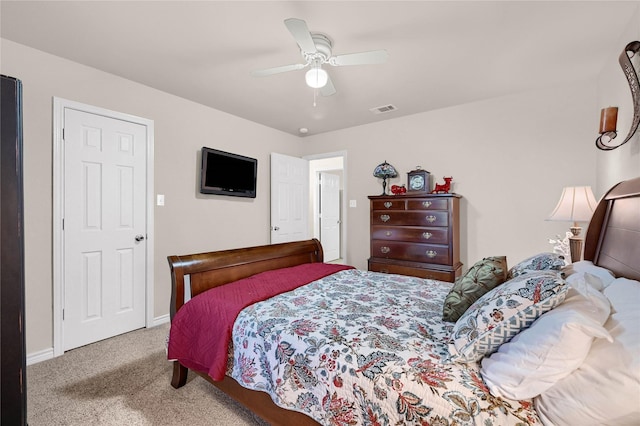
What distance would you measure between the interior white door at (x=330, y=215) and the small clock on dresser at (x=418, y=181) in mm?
2787

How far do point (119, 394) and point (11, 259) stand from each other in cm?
141

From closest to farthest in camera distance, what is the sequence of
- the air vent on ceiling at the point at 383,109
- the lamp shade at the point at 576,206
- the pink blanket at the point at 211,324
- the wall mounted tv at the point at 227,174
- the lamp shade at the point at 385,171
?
1. the pink blanket at the point at 211,324
2. the lamp shade at the point at 576,206
3. the wall mounted tv at the point at 227,174
4. the air vent on ceiling at the point at 383,109
5. the lamp shade at the point at 385,171

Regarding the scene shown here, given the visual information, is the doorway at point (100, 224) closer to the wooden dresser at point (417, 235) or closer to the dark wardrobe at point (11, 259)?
the dark wardrobe at point (11, 259)

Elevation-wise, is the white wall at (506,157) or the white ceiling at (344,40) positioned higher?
the white ceiling at (344,40)

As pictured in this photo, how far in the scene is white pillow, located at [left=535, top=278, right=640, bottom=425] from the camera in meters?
0.71

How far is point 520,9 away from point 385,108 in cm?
183

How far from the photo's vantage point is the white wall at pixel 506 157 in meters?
2.90

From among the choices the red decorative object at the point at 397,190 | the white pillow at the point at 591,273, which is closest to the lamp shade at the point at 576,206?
the white pillow at the point at 591,273

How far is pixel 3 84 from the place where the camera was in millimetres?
928

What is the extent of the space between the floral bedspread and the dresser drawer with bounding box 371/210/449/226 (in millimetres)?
1582

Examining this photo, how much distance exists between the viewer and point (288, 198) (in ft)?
14.7

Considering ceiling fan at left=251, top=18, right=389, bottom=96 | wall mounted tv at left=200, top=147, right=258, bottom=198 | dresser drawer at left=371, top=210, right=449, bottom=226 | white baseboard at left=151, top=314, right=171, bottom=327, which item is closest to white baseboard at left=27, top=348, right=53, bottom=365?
white baseboard at left=151, top=314, right=171, bottom=327

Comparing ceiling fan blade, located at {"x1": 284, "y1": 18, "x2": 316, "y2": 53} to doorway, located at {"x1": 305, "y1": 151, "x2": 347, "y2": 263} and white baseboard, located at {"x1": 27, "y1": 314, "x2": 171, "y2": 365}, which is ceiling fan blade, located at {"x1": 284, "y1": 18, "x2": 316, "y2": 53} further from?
doorway, located at {"x1": 305, "y1": 151, "x2": 347, "y2": 263}

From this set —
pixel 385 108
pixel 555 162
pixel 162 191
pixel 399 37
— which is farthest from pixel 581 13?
pixel 162 191
